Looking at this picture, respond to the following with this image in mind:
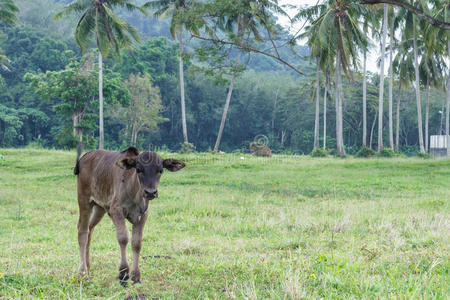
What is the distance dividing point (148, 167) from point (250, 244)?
2846 millimetres

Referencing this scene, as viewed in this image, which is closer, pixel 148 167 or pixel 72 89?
pixel 148 167

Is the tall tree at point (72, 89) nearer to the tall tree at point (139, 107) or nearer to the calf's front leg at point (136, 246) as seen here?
the tall tree at point (139, 107)

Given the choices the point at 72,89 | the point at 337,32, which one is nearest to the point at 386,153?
the point at 337,32

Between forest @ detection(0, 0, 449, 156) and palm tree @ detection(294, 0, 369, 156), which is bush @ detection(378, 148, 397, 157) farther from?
palm tree @ detection(294, 0, 369, 156)

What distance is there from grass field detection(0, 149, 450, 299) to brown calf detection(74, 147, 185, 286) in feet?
1.18

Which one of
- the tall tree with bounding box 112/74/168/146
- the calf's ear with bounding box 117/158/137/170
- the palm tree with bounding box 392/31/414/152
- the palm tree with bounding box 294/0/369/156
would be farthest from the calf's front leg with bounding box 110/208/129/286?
the tall tree with bounding box 112/74/168/146

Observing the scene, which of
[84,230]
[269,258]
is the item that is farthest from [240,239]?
[84,230]

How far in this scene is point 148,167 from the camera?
3.81m

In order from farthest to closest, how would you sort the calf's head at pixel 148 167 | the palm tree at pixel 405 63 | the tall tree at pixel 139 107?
the tall tree at pixel 139 107 < the palm tree at pixel 405 63 < the calf's head at pixel 148 167

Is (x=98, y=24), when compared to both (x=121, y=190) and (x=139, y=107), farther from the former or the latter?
(x=121, y=190)

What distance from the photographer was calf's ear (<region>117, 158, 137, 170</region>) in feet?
13.0

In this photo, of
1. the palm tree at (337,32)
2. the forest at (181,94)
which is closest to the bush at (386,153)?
the forest at (181,94)

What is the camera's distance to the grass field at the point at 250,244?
3.95 metres

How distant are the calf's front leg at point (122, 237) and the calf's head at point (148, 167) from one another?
0.49 metres
